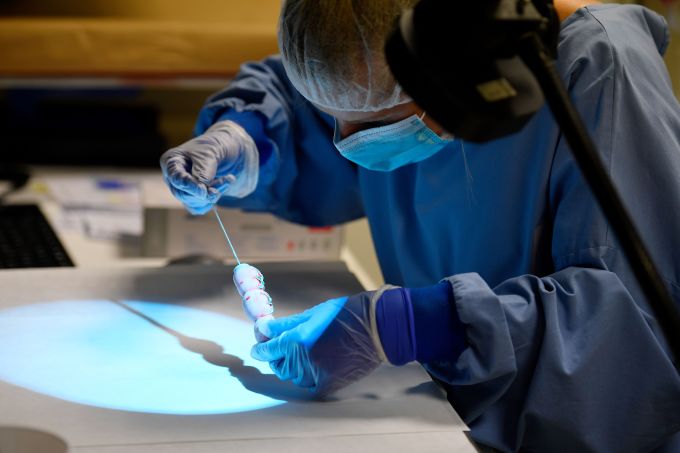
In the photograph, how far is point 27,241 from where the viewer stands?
1408mm

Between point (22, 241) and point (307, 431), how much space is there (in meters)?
0.87

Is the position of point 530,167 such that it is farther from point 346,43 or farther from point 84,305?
point 84,305

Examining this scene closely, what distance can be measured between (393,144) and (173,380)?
0.36 metres

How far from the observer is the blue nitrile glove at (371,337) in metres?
0.79

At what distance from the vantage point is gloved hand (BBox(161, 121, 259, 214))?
101cm

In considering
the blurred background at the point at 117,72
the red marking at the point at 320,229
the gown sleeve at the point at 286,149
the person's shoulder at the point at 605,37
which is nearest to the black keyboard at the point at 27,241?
the blurred background at the point at 117,72

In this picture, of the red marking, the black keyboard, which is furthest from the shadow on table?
the red marking

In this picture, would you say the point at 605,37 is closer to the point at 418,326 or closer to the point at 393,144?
the point at 393,144

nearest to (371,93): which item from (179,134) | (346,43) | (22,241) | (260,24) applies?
(346,43)

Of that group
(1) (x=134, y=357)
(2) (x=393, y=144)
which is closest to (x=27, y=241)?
(1) (x=134, y=357)

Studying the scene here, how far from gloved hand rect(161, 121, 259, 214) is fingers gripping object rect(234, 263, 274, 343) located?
0.39 ft

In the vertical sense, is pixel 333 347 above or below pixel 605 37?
below

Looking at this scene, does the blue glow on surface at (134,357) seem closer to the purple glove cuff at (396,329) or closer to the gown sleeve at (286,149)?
the purple glove cuff at (396,329)

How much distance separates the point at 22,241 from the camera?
141cm
